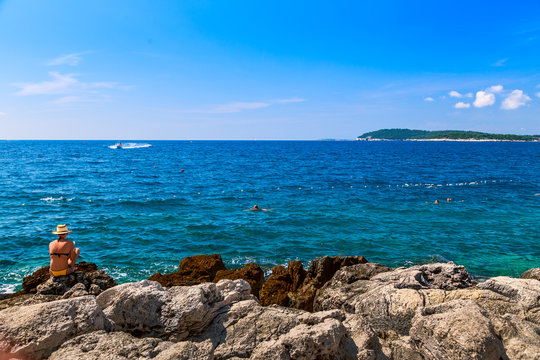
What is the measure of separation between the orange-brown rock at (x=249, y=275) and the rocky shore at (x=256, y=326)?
200 inches

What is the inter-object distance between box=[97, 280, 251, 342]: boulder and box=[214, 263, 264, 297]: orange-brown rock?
6.04 meters

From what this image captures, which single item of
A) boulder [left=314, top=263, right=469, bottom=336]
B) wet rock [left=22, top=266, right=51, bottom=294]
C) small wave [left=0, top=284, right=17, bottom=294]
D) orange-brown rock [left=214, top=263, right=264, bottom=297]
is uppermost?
boulder [left=314, top=263, right=469, bottom=336]

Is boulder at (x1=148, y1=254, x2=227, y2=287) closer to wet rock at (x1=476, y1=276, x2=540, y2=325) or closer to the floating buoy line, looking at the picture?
wet rock at (x1=476, y1=276, x2=540, y2=325)

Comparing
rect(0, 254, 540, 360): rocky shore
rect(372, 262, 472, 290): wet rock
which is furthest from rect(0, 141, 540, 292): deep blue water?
rect(0, 254, 540, 360): rocky shore

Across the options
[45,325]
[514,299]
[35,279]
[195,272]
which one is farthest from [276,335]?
[35,279]

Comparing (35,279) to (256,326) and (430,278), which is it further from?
(430,278)

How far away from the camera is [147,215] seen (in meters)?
28.3

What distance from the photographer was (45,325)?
540 cm

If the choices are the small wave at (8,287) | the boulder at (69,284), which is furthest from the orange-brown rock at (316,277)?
the small wave at (8,287)

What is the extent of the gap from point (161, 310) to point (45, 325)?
6.16ft

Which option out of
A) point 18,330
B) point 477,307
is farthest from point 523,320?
point 18,330

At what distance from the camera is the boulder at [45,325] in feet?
16.9

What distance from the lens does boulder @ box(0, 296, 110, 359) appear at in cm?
514

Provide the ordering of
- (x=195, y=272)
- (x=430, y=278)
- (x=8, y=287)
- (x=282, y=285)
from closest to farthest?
(x=430, y=278) < (x=282, y=285) < (x=195, y=272) < (x=8, y=287)
